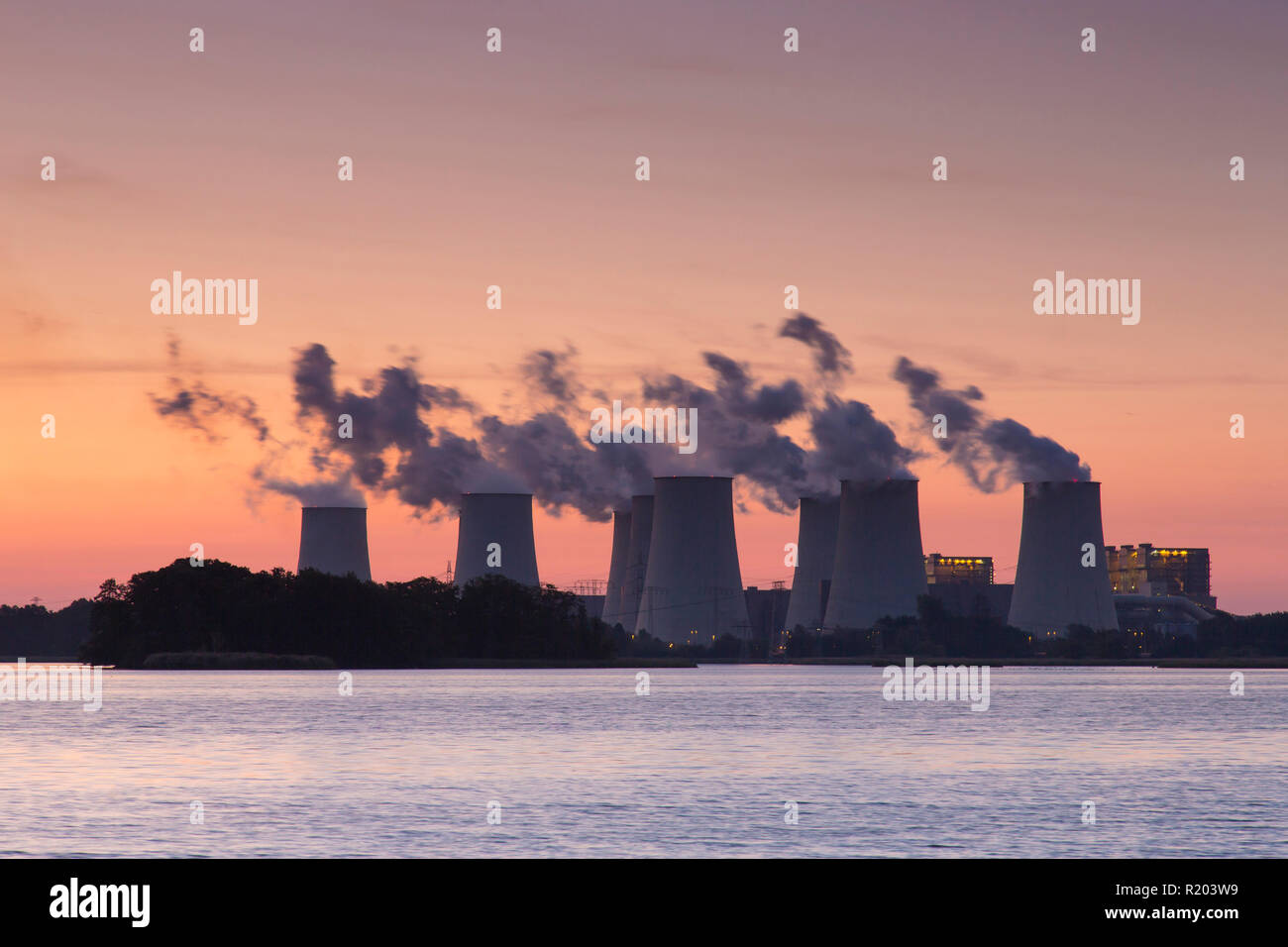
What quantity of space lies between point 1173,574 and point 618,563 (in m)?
66.7

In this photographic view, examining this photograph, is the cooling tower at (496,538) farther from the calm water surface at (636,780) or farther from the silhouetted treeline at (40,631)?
the silhouetted treeline at (40,631)

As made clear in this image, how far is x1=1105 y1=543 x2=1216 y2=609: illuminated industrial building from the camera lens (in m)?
149

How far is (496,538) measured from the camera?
3344 inches

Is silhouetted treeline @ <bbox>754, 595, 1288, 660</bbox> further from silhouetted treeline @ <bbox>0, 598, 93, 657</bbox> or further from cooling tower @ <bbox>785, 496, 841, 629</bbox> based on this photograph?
silhouetted treeline @ <bbox>0, 598, 93, 657</bbox>

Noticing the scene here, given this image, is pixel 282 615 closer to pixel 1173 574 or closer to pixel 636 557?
pixel 636 557

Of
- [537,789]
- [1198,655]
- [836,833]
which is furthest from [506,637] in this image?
[836,833]

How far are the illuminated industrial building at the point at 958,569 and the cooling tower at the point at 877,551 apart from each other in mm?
63052

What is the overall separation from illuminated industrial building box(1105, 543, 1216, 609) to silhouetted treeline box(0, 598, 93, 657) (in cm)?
9978

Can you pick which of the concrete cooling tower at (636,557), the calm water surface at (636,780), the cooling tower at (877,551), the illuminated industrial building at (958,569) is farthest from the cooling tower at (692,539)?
the illuminated industrial building at (958,569)

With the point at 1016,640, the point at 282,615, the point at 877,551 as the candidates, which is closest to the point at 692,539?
the point at 877,551

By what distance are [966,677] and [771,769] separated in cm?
6883

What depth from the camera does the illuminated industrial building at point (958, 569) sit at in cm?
14962
